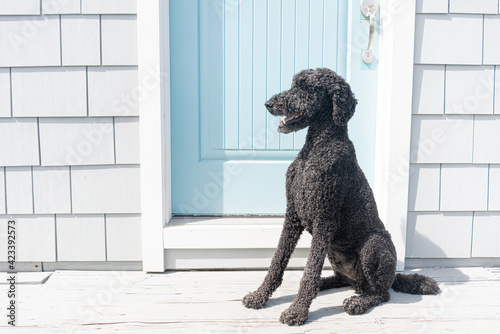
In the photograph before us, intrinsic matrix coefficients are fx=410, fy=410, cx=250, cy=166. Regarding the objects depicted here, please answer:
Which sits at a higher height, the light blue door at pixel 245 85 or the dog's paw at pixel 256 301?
the light blue door at pixel 245 85

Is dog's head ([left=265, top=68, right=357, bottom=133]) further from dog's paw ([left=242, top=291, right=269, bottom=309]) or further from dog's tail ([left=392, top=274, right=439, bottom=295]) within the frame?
dog's tail ([left=392, top=274, right=439, bottom=295])

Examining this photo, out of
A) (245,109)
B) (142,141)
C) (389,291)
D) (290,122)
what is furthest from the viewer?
(245,109)

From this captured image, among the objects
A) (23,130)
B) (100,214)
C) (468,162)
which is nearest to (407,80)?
(468,162)

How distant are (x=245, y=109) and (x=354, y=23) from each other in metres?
0.78

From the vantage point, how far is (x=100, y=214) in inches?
91.4

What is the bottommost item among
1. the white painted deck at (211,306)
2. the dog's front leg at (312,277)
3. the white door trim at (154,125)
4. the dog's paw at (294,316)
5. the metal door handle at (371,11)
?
the white painted deck at (211,306)

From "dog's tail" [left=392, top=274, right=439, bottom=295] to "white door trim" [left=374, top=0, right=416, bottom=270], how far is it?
251 mm

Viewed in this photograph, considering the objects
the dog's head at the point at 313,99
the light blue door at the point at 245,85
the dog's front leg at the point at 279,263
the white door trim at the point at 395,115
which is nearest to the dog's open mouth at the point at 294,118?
the dog's head at the point at 313,99

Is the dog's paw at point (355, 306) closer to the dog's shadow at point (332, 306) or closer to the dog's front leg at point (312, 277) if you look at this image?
the dog's shadow at point (332, 306)

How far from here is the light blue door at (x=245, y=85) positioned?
2.31 metres

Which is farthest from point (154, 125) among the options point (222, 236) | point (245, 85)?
point (222, 236)

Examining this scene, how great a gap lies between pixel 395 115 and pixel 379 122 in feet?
0.39

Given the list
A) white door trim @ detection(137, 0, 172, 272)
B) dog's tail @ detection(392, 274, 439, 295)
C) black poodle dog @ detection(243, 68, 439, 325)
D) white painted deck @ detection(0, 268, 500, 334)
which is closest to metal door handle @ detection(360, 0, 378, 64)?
black poodle dog @ detection(243, 68, 439, 325)

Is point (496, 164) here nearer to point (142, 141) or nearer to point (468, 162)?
point (468, 162)
